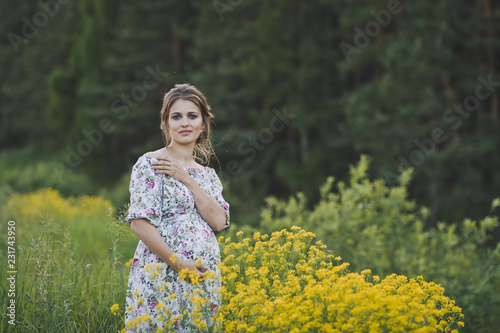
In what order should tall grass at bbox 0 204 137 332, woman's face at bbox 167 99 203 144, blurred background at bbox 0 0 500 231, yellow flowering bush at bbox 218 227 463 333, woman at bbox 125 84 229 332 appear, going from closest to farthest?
yellow flowering bush at bbox 218 227 463 333 < woman at bbox 125 84 229 332 < woman's face at bbox 167 99 203 144 < tall grass at bbox 0 204 137 332 < blurred background at bbox 0 0 500 231

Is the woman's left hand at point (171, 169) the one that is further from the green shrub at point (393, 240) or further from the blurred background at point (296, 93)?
the blurred background at point (296, 93)

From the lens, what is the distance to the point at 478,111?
472 inches

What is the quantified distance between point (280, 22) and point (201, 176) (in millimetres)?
11811

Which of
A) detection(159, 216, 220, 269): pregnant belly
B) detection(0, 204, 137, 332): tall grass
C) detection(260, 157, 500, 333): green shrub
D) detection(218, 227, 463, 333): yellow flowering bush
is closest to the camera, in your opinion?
detection(218, 227, 463, 333): yellow flowering bush

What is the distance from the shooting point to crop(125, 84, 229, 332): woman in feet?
8.10

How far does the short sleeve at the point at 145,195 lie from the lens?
2490mm

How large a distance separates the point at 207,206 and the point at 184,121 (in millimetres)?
489

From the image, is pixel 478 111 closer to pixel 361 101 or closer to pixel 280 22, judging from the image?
pixel 361 101

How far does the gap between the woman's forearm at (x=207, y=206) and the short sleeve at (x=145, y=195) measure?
0.19 m

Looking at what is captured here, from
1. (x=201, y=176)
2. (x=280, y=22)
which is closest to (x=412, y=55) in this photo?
(x=280, y=22)

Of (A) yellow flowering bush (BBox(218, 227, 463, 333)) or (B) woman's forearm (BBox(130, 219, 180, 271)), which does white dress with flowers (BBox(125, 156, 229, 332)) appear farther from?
(A) yellow flowering bush (BBox(218, 227, 463, 333))

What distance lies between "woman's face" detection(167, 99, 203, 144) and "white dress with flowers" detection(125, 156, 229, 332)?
0.23 m

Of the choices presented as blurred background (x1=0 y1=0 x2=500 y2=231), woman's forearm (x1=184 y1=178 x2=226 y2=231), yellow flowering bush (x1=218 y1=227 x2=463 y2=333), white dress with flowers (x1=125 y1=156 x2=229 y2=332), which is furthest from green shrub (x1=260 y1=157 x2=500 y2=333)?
white dress with flowers (x1=125 y1=156 x2=229 y2=332)

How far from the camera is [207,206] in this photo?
8.79 feet
